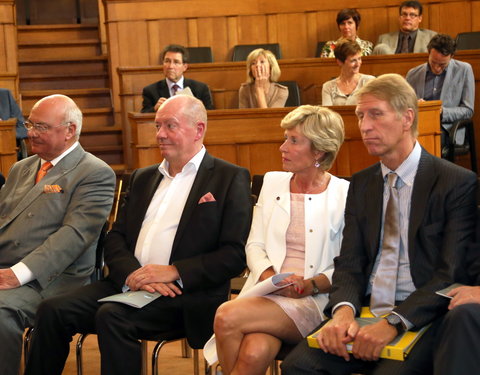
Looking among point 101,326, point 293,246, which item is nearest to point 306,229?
point 293,246

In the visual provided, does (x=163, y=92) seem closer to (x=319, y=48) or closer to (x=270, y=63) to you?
(x=270, y=63)

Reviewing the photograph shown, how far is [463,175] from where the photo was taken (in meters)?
2.62

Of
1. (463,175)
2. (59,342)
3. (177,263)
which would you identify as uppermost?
(463,175)

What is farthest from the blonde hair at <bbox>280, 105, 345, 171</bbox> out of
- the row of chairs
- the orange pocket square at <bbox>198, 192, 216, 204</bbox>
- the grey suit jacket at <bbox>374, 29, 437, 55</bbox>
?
the row of chairs

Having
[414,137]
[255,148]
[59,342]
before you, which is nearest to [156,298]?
[59,342]

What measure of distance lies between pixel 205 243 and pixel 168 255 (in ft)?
0.54

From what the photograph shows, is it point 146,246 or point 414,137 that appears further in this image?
point 146,246

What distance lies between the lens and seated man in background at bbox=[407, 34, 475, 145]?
627 centimetres

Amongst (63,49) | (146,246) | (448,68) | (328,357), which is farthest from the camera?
(63,49)

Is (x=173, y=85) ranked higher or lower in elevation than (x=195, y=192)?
higher

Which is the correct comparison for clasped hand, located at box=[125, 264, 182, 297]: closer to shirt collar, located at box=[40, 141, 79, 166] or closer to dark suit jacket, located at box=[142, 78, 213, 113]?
shirt collar, located at box=[40, 141, 79, 166]

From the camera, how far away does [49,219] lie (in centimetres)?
353

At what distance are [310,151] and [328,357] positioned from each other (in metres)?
0.84

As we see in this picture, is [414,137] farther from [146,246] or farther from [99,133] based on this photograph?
[99,133]
